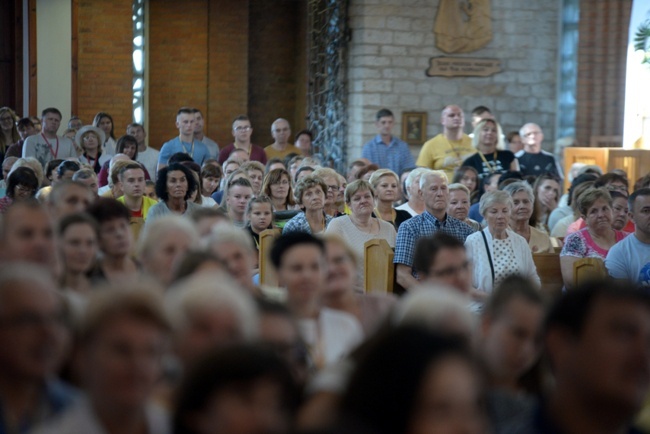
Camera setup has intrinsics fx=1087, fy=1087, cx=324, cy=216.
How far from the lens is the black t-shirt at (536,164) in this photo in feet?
34.4

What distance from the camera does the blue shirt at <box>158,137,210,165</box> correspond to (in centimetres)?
1059

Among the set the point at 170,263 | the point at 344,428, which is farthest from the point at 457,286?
the point at 344,428

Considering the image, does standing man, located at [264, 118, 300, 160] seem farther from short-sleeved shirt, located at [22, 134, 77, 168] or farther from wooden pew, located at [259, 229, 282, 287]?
wooden pew, located at [259, 229, 282, 287]

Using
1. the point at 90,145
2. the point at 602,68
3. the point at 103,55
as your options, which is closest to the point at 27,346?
the point at 90,145

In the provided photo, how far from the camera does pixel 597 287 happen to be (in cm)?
239

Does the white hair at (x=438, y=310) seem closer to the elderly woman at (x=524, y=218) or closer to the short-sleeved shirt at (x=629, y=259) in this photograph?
the short-sleeved shirt at (x=629, y=259)

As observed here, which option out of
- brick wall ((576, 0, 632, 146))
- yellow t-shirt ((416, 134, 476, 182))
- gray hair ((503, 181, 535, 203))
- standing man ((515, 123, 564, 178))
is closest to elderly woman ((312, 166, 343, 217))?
gray hair ((503, 181, 535, 203))

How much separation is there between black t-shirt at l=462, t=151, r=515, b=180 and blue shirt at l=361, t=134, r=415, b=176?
65.4 inches

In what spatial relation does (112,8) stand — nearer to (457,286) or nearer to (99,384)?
(457,286)

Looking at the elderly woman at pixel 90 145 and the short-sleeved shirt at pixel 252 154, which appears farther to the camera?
the short-sleeved shirt at pixel 252 154

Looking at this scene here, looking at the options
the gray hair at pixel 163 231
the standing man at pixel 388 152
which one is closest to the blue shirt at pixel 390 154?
the standing man at pixel 388 152

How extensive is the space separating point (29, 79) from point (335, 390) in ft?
38.9

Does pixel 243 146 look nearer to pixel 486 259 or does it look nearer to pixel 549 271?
pixel 549 271

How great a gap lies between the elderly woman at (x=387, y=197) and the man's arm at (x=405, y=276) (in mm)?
1389
